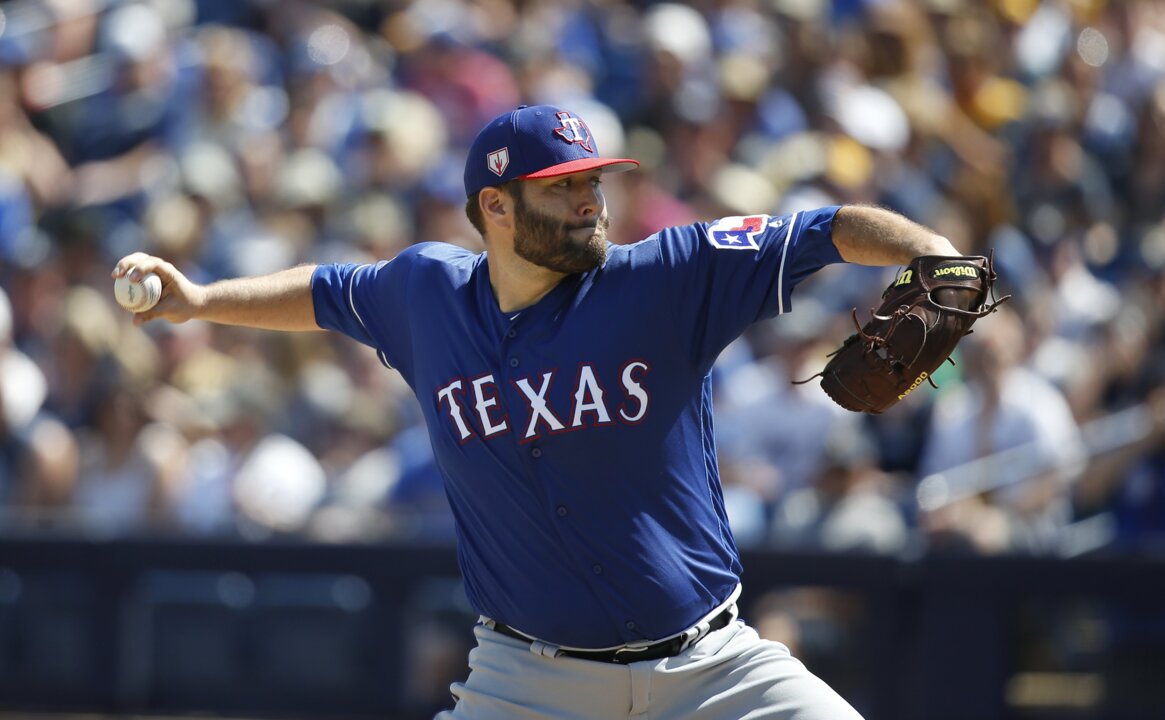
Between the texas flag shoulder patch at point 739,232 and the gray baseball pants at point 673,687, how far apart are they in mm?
930

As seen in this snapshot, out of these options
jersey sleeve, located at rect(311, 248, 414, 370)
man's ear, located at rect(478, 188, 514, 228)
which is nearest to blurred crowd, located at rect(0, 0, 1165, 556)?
jersey sleeve, located at rect(311, 248, 414, 370)

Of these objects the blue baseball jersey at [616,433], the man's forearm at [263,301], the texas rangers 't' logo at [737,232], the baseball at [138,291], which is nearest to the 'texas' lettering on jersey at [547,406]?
the blue baseball jersey at [616,433]

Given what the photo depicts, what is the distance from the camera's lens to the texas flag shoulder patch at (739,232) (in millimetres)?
3795

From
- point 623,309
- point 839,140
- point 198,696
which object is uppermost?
point 839,140

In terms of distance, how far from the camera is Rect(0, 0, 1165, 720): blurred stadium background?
23.5ft

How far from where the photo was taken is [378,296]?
4.32m

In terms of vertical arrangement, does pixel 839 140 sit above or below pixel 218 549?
above

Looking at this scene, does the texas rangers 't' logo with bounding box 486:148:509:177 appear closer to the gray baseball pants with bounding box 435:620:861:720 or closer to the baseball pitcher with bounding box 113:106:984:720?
the baseball pitcher with bounding box 113:106:984:720

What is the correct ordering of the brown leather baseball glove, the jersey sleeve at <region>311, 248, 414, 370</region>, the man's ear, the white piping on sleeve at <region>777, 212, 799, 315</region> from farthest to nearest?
the jersey sleeve at <region>311, 248, 414, 370</region>, the man's ear, the white piping on sleeve at <region>777, 212, 799, 315</region>, the brown leather baseball glove

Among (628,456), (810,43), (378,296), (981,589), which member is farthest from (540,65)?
(628,456)

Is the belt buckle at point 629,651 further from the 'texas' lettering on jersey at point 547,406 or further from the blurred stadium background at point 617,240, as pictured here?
the blurred stadium background at point 617,240

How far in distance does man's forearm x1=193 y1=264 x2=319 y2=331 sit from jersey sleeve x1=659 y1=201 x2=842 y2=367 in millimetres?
1095

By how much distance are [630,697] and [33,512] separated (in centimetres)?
521

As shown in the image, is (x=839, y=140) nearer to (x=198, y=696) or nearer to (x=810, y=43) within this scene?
(x=810, y=43)
